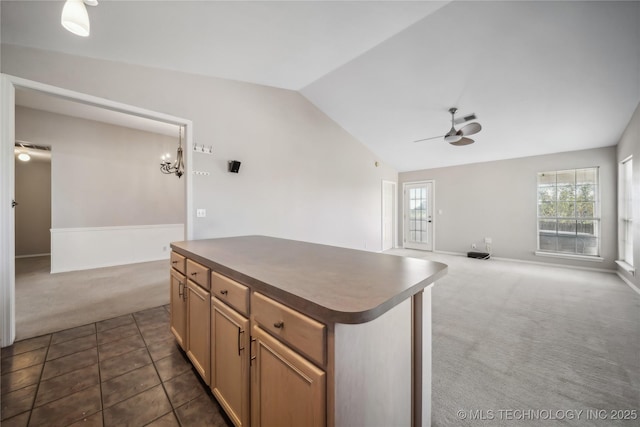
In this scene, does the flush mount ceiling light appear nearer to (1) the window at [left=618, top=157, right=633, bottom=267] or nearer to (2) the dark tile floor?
(2) the dark tile floor

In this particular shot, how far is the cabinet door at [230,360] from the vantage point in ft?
3.72

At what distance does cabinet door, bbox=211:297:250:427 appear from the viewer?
113cm

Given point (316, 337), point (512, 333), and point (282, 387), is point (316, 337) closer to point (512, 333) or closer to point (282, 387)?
point (282, 387)

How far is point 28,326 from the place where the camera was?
93.7 inches

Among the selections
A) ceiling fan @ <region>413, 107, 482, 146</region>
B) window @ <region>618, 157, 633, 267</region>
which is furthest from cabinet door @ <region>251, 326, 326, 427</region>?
window @ <region>618, 157, 633, 267</region>

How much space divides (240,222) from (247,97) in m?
1.82

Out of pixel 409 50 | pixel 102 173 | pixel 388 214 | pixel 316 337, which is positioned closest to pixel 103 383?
pixel 316 337

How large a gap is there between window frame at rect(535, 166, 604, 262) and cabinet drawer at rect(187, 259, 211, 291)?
6.63m

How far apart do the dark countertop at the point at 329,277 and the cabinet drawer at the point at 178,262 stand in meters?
0.15

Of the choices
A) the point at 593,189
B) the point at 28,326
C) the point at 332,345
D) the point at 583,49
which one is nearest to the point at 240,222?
the point at 28,326

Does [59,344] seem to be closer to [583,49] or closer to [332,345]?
[332,345]

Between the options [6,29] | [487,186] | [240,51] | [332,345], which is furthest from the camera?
[487,186]

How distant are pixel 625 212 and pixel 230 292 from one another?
648 cm

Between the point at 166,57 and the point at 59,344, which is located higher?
the point at 166,57
